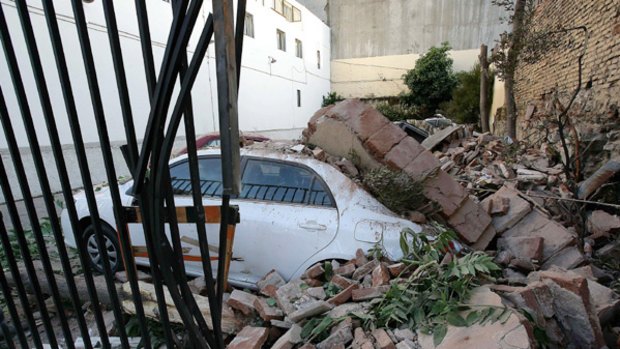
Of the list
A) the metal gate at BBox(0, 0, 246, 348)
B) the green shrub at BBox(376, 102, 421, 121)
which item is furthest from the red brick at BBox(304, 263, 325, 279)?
the green shrub at BBox(376, 102, 421, 121)

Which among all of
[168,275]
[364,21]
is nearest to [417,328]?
[168,275]

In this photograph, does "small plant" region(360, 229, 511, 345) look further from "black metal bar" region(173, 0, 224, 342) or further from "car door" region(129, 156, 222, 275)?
"car door" region(129, 156, 222, 275)

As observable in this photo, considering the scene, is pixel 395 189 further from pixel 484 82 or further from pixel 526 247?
pixel 484 82

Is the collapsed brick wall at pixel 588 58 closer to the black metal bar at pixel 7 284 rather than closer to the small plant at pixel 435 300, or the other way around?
the small plant at pixel 435 300

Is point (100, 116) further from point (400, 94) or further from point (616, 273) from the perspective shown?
point (400, 94)

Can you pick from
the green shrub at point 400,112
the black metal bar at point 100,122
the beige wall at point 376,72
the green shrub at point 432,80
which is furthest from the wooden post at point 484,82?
the beige wall at point 376,72

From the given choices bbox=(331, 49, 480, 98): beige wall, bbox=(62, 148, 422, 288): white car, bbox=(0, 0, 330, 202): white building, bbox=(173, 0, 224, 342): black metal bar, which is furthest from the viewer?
bbox=(331, 49, 480, 98): beige wall

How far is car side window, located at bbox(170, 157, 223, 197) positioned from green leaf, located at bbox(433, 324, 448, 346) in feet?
7.79

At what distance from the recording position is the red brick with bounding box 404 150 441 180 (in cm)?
359

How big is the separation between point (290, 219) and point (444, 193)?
1.65 meters

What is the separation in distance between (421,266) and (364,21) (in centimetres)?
2759

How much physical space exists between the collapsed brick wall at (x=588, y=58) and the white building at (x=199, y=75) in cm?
857

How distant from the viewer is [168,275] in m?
1.05

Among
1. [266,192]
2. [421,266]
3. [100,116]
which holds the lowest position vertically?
[421,266]
